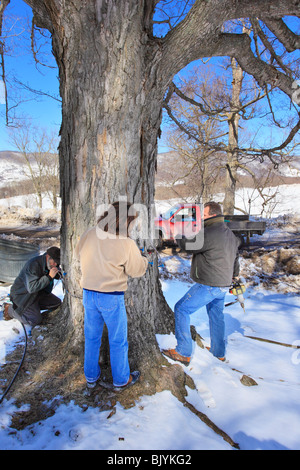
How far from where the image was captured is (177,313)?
309cm

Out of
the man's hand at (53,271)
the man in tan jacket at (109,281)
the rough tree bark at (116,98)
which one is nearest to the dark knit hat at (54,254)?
the man's hand at (53,271)

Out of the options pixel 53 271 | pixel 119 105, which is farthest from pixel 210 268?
pixel 119 105

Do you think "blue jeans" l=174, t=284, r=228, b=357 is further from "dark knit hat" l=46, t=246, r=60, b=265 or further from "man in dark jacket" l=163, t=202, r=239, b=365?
"dark knit hat" l=46, t=246, r=60, b=265

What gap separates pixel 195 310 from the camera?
316 centimetres

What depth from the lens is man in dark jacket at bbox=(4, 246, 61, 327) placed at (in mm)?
3336

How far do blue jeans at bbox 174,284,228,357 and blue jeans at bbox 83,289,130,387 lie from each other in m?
0.87

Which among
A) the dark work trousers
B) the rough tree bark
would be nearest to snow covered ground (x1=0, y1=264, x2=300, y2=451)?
the dark work trousers

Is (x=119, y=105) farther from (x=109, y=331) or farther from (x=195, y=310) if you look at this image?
(x=195, y=310)

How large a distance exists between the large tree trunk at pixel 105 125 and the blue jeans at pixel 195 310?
38cm

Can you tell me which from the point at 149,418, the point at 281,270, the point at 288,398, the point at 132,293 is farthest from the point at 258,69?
the point at 281,270

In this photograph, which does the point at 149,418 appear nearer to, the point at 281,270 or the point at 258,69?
the point at 258,69

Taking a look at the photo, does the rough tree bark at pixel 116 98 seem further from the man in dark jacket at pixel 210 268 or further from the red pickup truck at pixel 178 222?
the red pickup truck at pixel 178 222

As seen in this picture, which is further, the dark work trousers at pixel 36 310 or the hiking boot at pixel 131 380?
the dark work trousers at pixel 36 310

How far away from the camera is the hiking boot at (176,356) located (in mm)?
2842
